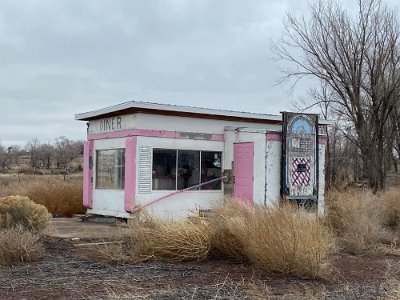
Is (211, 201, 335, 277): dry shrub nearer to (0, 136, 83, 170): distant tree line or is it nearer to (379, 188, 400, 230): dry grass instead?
(379, 188, 400, 230): dry grass

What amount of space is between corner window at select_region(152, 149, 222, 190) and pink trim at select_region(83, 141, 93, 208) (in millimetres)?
2795

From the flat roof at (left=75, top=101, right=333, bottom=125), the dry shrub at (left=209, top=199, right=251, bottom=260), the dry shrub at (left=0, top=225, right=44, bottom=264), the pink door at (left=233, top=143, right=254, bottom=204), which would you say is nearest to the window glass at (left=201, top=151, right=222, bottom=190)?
the pink door at (left=233, top=143, right=254, bottom=204)

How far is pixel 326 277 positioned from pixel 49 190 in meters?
12.9

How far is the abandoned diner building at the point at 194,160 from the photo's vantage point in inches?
621

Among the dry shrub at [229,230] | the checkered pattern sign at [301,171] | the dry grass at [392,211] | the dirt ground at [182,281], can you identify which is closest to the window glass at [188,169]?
the checkered pattern sign at [301,171]

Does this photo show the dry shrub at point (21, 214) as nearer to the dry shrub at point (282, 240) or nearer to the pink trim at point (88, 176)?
the pink trim at point (88, 176)

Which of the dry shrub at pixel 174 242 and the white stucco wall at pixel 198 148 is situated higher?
the white stucco wall at pixel 198 148

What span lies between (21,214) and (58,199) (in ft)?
23.0

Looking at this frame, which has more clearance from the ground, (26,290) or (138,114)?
(138,114)

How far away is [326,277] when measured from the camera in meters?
8.76

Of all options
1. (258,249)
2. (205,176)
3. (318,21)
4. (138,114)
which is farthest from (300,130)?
(318,21)

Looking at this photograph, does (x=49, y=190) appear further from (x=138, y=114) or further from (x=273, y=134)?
(x=273, y=134)

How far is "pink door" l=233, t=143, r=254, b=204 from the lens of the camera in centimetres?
1631

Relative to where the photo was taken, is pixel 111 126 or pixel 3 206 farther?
pixel 111 126
